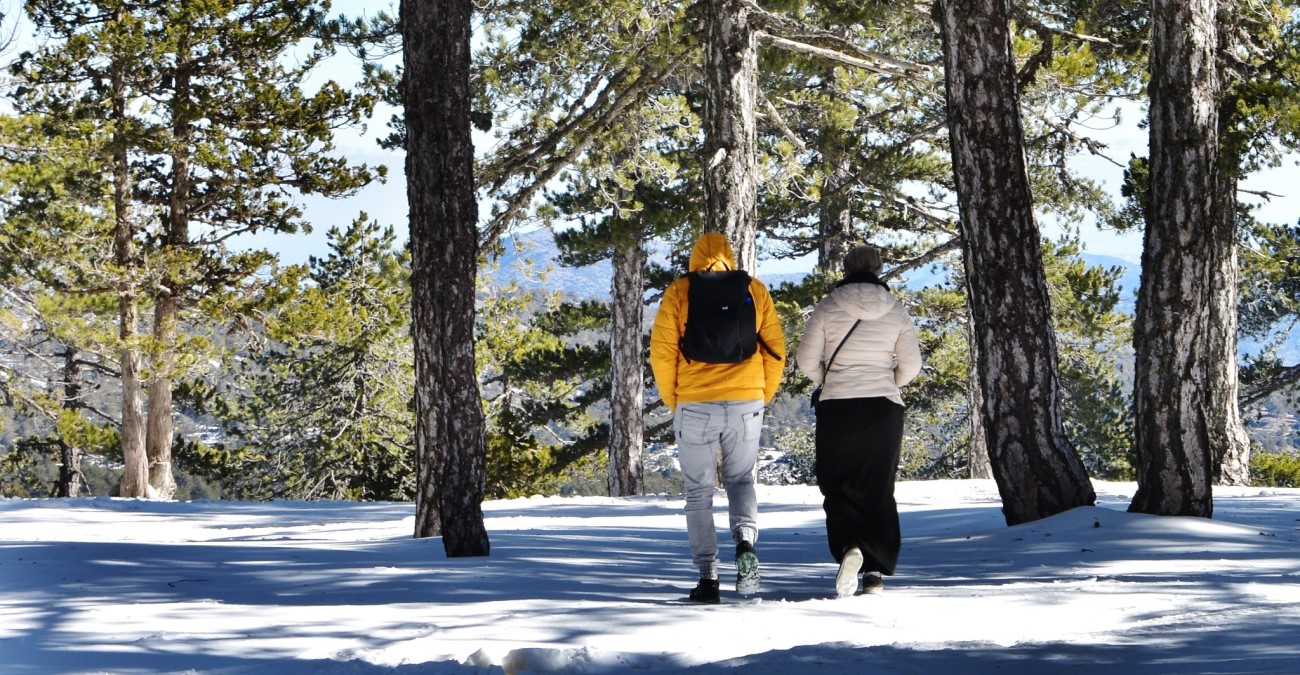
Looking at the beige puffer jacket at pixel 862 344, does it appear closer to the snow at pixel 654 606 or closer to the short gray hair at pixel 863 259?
the short gray hair at pixel 863 259

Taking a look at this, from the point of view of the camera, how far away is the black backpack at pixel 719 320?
231 inches

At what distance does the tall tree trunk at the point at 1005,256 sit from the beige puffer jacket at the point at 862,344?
1.84 m

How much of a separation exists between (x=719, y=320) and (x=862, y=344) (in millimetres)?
890

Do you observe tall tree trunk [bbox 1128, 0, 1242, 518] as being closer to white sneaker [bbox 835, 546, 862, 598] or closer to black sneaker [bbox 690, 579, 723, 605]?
white sneaker [bbox 835, 546, 862, 598]

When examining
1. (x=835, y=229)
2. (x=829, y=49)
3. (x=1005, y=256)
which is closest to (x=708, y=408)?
(x=1005, y=256)

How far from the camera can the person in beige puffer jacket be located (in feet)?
20.4

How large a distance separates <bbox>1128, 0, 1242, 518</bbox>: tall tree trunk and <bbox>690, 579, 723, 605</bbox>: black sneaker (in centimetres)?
369

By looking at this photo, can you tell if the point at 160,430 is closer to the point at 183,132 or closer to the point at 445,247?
the point at 183,132

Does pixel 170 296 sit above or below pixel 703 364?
above

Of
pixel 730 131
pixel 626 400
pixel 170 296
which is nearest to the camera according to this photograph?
pixel 730 131

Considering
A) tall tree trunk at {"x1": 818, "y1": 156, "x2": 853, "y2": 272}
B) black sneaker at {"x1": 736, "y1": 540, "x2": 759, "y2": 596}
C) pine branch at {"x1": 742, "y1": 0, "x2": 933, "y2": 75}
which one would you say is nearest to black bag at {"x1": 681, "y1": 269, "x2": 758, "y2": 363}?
black sneaker at {"x1": 736, "y1": 540, "x2": 759, "y2": 596}

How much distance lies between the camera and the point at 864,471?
20.6 ft

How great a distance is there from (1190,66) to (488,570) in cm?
584

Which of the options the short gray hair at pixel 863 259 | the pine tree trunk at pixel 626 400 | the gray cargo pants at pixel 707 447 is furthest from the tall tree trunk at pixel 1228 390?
the gray cargo pants at pixel 707 447
